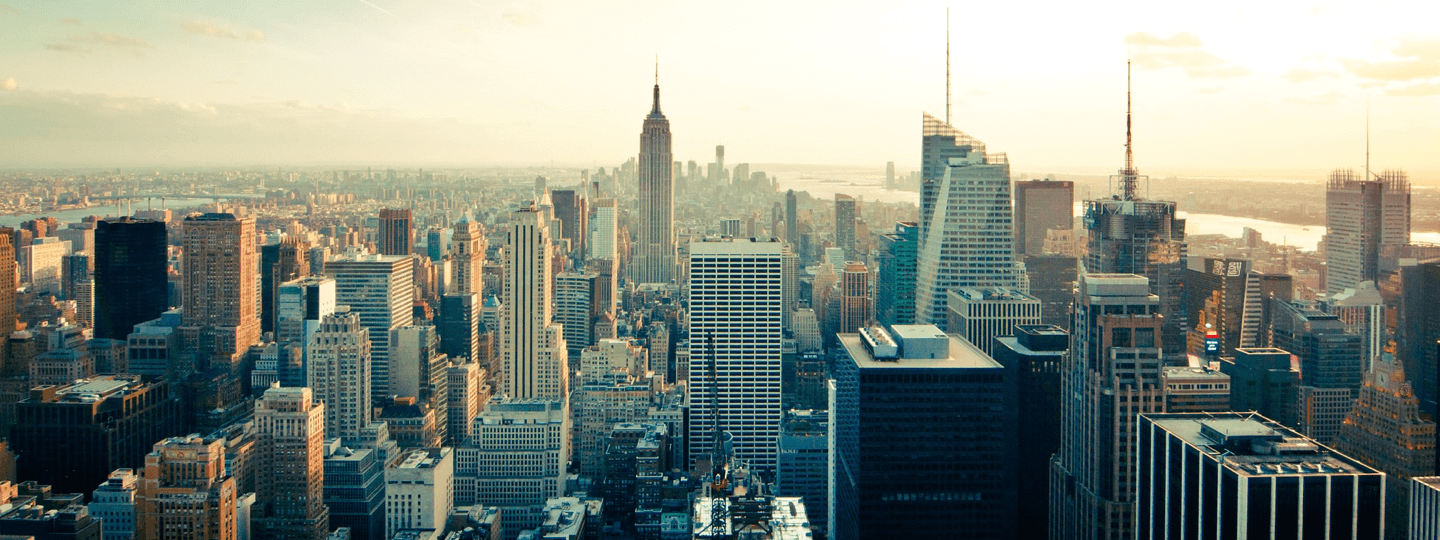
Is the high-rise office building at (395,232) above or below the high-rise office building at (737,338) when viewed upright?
above

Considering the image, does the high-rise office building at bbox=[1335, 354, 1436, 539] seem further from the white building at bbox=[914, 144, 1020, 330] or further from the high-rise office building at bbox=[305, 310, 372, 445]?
the high-rise office building at bbox=[305, 310, 372, 445]

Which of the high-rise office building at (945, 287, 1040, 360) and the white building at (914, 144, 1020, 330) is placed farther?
the white building at (914, 144, 1020, 330)

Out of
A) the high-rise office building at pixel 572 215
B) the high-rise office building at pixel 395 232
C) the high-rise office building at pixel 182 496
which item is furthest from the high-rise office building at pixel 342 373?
the high-rise office building at pixel 182 496

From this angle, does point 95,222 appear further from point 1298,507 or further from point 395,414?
point 1298,507

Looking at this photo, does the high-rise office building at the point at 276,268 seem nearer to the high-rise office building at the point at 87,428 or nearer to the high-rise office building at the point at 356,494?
the high-rise office building at the point at 87,428

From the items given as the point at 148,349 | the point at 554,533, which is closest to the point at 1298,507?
the point at 554,533

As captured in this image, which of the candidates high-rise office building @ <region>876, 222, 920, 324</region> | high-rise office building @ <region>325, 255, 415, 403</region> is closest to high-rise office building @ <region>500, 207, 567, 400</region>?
high-rise office building @ <region>325, 255, 415, 403</region>
